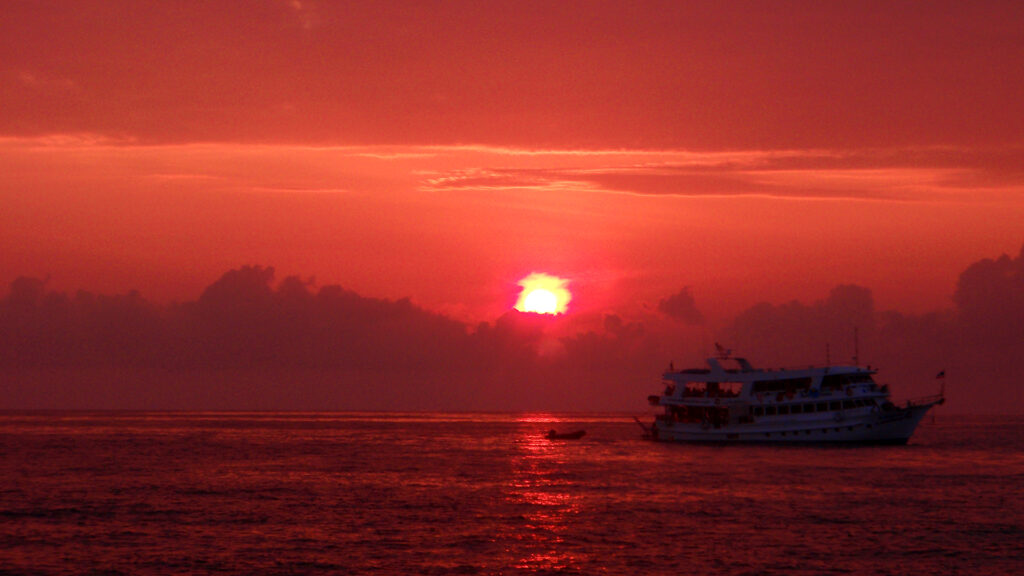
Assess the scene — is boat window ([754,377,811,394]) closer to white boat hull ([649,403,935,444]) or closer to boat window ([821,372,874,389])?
boat window ([821,372,874,389])

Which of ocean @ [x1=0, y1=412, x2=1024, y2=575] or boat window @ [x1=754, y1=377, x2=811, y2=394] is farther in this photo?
boat window @ [x1=754, y1=377, x2=811, y2=394]

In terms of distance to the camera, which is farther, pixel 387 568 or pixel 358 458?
pixel 358 458

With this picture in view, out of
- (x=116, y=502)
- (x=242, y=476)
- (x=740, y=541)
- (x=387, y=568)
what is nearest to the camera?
(x=387, y=568)

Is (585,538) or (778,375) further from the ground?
(778,375)

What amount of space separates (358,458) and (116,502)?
4890 cm

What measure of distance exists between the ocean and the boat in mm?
5365


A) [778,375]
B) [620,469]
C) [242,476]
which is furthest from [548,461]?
[242,476]

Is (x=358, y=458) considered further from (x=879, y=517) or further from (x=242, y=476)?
(x=879, y=517)

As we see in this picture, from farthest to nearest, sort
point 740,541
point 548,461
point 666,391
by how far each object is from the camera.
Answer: point 666,391 < point 548,461 < point 740,541

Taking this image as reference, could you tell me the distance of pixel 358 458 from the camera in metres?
118

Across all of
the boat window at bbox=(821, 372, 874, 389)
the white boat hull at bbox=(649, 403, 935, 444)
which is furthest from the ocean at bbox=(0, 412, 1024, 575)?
the boat window at bbox=(821, 372, 874, 389)

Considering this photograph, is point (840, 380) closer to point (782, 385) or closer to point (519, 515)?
point (782, 385)

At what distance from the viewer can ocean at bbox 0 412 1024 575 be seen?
1891 inches

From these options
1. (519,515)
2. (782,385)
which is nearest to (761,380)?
(782,385)
